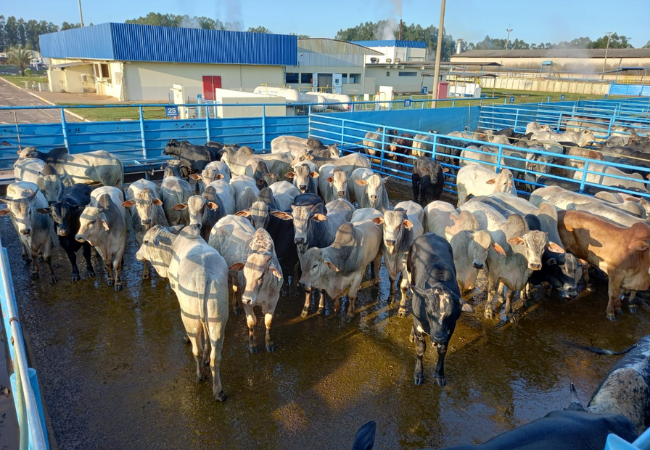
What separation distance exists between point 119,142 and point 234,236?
8682 millimetres

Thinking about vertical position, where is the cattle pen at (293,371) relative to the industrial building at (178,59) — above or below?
below

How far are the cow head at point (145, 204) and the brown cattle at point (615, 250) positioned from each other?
7.01m

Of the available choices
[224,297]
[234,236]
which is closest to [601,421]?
[224,297]

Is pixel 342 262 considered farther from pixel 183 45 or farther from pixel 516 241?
pixel 183 45

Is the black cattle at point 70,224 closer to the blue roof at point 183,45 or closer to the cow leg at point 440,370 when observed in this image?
the cow leg at point 440,370

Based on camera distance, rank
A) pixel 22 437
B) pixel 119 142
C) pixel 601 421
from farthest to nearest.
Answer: pixel 119 142 < pixel 601 421 < pixel 22 437

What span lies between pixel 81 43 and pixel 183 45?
1186cm

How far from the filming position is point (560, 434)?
9.41 feet

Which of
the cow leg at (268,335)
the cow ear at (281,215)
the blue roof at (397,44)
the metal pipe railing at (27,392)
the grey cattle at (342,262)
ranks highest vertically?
the blue roof at (397,44)

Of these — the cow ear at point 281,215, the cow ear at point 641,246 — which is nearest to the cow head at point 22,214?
the cow ear at point 281,215

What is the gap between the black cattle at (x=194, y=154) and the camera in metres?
12.3

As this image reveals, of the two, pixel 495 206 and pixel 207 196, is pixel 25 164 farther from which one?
pixel 495 206

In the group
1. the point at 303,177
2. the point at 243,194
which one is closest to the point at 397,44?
the point at 303,177

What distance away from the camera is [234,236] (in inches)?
256
